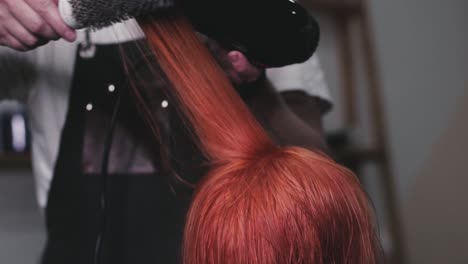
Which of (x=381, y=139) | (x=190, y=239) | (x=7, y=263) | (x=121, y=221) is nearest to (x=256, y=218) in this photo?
(x=190, y=239)

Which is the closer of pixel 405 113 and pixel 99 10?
pixel 99 10

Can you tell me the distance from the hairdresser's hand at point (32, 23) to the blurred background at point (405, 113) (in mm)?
1399

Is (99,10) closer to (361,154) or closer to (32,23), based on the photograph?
(32,23)

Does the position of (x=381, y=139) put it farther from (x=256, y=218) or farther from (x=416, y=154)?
(x=256, y=218)

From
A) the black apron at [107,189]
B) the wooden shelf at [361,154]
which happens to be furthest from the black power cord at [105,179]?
the wooden shelf at [361,154]

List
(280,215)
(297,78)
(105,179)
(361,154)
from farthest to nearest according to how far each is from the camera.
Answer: (361,154), (297,78), (105,179), (280,215)

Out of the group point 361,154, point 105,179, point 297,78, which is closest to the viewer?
point 105,179

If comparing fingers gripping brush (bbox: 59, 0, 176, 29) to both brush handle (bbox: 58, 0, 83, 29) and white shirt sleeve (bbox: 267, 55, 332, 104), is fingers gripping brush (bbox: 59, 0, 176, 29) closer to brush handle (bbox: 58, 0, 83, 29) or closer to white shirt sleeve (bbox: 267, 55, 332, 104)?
brush handle (bbox: 58, 0, 83, 29)

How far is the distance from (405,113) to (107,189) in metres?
1.42

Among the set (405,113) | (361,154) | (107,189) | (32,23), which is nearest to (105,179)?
(107,189)

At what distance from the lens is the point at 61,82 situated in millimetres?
733

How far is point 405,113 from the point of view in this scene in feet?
6.27

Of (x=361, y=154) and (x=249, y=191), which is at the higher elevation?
(x=249, y=191)

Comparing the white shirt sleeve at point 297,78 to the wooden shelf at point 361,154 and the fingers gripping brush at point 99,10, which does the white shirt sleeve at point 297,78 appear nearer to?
the fingers gripping brush at point 99,10
